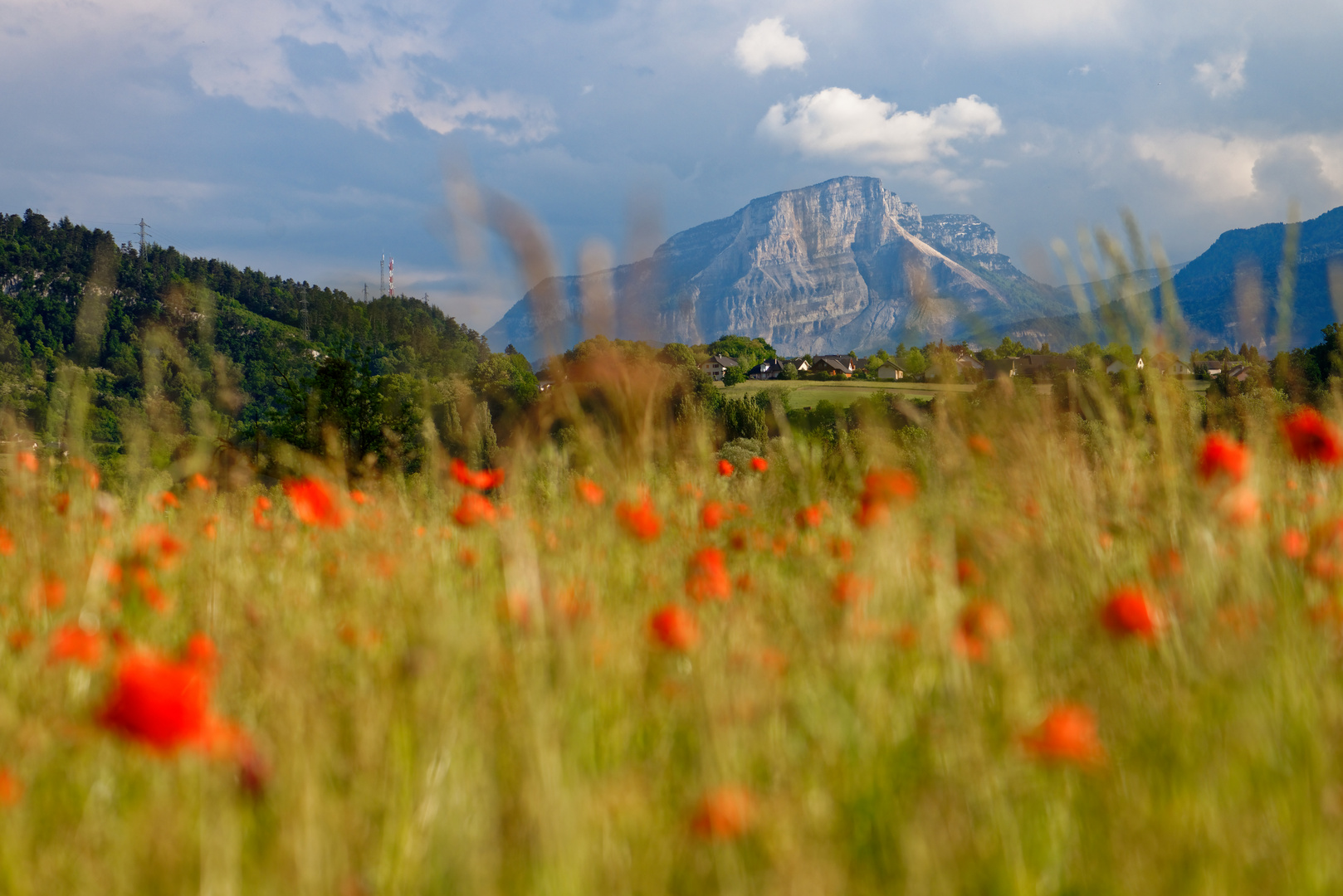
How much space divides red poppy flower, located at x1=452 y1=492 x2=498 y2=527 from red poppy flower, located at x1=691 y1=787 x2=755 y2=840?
1.36 meters

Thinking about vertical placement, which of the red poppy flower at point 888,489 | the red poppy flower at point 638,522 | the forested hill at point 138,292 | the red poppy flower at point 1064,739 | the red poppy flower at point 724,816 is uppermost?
the forested hill at point 138,292

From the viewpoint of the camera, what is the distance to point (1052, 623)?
1.57m

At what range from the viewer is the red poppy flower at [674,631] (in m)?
1.19

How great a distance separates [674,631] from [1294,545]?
4.16ft

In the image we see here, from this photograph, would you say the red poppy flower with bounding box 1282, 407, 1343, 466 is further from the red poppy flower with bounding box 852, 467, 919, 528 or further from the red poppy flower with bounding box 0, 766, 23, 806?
the red poppy flower with bounding box 0, 766, 23, 806

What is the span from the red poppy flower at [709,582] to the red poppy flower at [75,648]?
40.3 inches

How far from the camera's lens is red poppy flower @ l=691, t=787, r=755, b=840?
88 cm

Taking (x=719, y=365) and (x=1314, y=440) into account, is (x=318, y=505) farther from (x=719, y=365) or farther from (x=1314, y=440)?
(x=719, y=365)

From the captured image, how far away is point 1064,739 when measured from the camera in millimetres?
895

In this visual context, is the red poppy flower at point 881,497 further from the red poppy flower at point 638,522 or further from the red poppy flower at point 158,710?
the red poppy flower at point 158,710

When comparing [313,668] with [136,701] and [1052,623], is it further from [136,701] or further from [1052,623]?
[1052,623]

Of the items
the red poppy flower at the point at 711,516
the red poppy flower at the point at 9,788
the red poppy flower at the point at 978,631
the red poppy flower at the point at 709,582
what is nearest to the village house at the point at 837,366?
the red poppy flower at the point at 711,516

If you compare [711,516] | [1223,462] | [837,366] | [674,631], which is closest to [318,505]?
[711,516]

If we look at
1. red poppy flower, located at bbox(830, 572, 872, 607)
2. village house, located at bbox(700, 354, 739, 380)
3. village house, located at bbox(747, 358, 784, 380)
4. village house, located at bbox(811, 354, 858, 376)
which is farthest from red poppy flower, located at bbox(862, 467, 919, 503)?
village house, located at bbox(747, 358, 784, 380)
